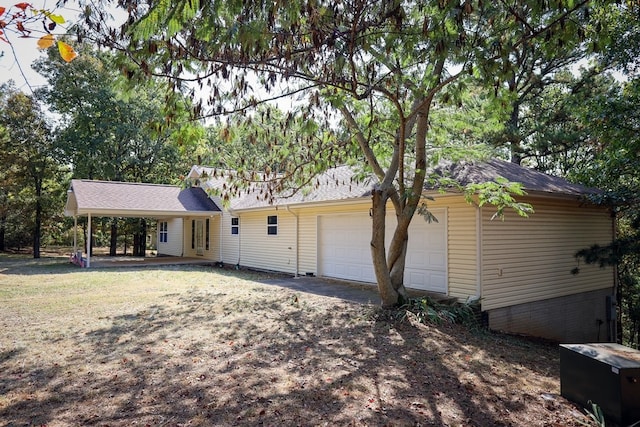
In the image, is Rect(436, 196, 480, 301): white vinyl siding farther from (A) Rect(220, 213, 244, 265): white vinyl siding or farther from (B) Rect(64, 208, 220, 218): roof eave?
(B) Rect(64, 208, 220, 218): roof eave

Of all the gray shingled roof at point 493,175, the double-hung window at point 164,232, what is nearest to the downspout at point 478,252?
the gray shingled roof at point 493,175

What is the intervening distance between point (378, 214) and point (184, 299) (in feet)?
16.0

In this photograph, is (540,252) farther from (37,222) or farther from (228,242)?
(37,222)

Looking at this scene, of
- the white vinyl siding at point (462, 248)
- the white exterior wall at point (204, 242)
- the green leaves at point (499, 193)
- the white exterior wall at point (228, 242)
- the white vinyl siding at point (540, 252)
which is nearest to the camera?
the green leaves at point (499, 193)

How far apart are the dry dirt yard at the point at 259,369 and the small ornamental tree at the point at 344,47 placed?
189 centimetres

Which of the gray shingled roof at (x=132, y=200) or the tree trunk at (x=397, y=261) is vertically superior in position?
the gray shingled roof at (x=132, y=200)

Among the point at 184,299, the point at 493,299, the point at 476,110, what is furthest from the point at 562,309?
the point at 184,299

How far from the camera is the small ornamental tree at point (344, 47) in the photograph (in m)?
4.04

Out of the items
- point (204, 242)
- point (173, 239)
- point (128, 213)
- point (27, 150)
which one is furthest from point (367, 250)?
point (27, 150)

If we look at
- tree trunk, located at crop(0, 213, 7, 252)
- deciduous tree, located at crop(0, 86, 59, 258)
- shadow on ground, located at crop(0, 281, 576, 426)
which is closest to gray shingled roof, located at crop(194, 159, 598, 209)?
shadow on ground, located at crop(0, 281, 576, 426)

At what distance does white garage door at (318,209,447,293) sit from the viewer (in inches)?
365

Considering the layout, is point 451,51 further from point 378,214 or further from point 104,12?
point 104,12

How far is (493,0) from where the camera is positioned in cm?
490

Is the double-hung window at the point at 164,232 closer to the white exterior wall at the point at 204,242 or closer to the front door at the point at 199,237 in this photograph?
the white exterior wall at the point at 204,242
